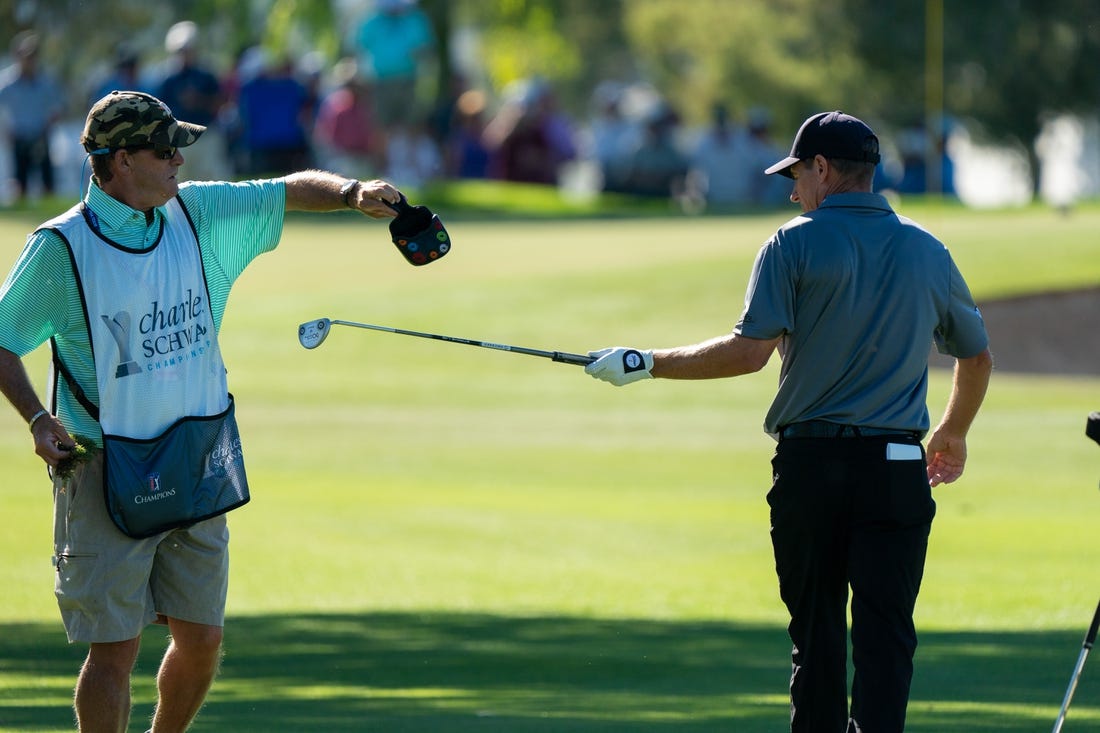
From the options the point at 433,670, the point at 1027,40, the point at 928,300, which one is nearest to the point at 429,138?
the point at 1027,40

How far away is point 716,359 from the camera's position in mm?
6219

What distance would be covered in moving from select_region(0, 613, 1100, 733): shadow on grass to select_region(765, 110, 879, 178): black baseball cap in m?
1.98

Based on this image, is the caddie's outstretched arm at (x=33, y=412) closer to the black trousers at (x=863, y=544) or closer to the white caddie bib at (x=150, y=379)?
the white caddie bib at (x=150, y=379)

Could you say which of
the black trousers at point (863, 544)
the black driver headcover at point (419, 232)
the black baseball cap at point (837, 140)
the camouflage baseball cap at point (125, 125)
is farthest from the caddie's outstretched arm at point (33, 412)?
the black baseball cap at point (837, 140)

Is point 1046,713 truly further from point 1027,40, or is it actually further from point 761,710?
point 1027,40

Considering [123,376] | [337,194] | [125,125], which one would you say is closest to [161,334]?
[123,376]

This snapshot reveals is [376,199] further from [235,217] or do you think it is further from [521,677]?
[521,677]

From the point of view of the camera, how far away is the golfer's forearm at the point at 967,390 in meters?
6.39

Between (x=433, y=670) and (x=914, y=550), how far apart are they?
9.16ft

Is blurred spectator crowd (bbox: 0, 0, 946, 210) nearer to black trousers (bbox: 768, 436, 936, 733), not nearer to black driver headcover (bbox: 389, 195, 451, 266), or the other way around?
black driver headcover (bbox: 389, 195, 451, 266)

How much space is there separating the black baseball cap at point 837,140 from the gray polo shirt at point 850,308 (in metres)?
0.13

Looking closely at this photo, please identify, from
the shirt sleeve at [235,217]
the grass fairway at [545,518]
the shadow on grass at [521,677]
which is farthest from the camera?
the grass fairway at [545,518]

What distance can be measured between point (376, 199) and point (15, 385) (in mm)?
1269

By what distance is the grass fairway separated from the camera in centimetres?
782
